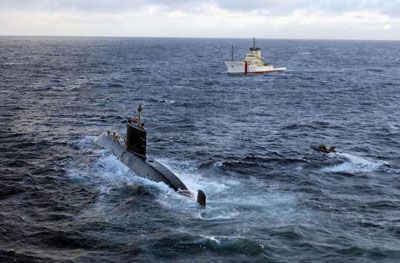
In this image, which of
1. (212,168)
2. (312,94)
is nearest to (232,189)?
(212,168)

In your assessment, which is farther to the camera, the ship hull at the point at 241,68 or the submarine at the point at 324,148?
the ship hull at the point at 241,68

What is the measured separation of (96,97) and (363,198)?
62117 mm

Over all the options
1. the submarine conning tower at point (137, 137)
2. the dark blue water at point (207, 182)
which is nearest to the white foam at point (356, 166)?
the dark blue water at point (207, 182)

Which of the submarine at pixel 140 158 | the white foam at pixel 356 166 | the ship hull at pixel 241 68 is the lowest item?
the white foam at pixel 356 166

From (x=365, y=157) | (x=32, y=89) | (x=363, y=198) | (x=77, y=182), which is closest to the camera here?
(x=363, y=198)

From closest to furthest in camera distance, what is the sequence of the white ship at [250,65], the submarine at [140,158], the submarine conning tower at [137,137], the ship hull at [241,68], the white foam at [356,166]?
1. the submarine at [140,158]
2. the submarine conning tower at [137,137]
3. the white foam at [356,166]
4. the ship hull at [241,68]
5. the white ship at [250,65]

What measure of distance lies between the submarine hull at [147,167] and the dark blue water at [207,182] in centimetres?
85

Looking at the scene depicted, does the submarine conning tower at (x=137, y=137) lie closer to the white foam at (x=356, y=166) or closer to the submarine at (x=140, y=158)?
the submarine at (x=140, y=158)

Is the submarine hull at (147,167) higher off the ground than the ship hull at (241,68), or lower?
lower

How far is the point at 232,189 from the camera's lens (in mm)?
40156

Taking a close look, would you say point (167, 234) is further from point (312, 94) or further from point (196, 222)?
point (312, 94)

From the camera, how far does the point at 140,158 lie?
44938mm

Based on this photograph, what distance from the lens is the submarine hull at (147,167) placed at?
39.3 m

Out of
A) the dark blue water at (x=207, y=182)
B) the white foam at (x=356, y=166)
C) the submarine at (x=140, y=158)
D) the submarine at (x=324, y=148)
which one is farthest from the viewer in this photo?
the submarine at (x=324, y=148)
